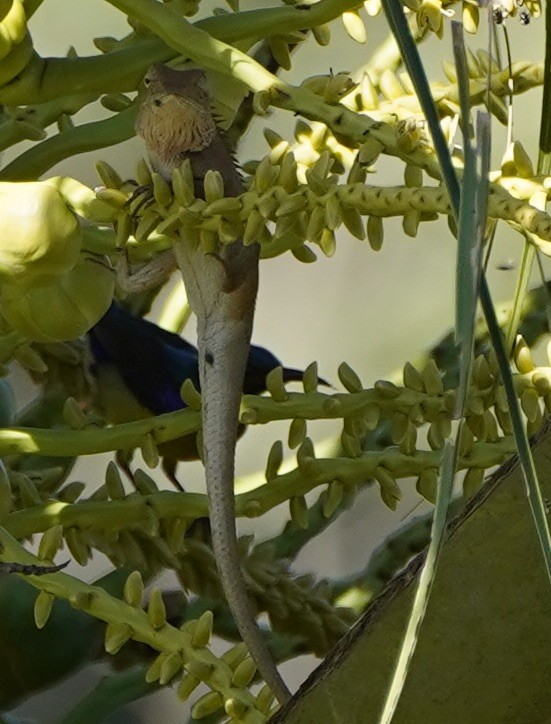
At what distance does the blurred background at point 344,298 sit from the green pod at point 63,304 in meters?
0.27

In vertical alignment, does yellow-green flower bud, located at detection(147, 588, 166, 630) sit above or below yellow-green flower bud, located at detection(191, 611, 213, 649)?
above

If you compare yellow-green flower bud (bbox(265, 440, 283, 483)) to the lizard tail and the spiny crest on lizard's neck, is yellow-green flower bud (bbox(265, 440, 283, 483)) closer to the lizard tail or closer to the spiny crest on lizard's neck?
the lizard tail

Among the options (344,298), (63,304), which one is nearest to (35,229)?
(63,304)

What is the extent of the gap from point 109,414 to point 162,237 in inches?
4.9

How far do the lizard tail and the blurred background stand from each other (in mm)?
106

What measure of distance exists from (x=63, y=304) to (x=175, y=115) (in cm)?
32

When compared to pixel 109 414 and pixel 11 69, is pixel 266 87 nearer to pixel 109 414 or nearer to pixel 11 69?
pixel 11 69

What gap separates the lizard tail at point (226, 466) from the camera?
48 cm

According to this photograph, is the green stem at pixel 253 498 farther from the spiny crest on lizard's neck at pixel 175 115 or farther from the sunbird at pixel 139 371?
the spiny crest on lizard's neck at pixel 175 115

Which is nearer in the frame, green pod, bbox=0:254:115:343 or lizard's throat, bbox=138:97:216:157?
green pod, bbox=0:254:115:343

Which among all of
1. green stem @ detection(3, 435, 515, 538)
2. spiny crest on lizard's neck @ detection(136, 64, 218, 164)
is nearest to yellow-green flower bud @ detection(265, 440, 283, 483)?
green stem @ detection(3, 435, 515, 538)

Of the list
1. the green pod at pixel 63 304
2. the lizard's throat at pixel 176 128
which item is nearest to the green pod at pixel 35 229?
the green pod at pixel 63 304

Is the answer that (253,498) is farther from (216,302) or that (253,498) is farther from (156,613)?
(216,302)

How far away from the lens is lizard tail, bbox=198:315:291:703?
48cm
